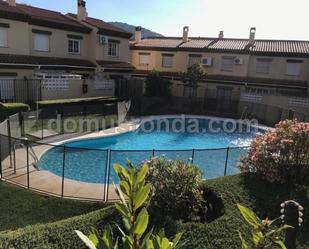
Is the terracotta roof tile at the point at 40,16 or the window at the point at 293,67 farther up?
the terracotta roof tile at the point at 40,16

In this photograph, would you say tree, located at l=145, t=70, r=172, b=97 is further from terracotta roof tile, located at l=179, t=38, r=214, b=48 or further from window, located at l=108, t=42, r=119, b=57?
terracotta roof tile, located at l=179, t=38, r=214, b=48

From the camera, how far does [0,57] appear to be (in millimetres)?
22984

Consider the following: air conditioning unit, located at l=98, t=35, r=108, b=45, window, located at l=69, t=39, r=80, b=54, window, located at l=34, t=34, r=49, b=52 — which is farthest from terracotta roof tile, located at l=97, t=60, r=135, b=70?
window, located at l=34, t=34, r=49, b=52


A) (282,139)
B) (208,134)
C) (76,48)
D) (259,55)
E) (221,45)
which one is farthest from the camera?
(221,45)

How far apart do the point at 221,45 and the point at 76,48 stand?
53.8 feet

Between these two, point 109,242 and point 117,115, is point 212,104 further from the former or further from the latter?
point 109,242

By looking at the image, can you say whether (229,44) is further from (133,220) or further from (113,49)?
(133,220)

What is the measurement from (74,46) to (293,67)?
22.4m

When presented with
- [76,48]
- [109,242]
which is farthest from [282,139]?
[76,48]

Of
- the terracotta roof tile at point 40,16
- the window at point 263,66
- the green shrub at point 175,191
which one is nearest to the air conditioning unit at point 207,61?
the window at point 263,66

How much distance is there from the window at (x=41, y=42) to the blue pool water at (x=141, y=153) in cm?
1152

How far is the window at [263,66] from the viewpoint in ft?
110

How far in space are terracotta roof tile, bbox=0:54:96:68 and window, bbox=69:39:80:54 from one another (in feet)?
3.10

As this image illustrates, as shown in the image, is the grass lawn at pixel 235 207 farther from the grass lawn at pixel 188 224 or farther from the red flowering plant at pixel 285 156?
the red flowering plant at pixel 285 156
